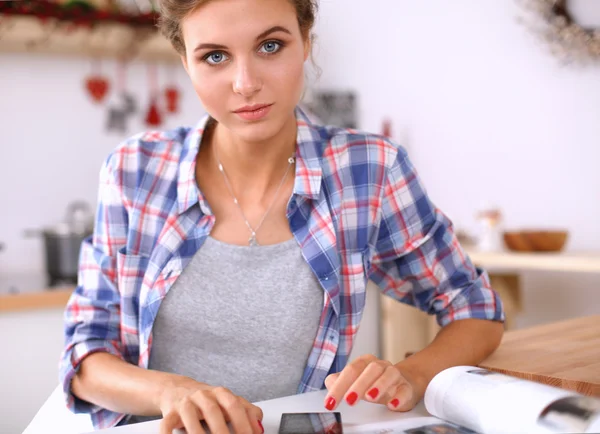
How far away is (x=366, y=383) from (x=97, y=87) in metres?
2.41

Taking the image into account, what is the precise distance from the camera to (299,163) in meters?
1.16

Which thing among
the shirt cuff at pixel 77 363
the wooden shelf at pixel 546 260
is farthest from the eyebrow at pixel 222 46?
the wooden shelf at pixel 546 260

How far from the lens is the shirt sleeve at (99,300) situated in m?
1.03

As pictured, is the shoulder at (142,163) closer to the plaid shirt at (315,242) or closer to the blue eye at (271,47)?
the plaid shirt at (315,242)

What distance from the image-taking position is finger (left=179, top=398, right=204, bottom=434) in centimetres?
70

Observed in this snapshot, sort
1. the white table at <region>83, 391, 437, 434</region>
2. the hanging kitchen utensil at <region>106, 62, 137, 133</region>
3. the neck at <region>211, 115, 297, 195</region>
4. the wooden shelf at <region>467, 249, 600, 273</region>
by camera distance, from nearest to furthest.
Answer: the white table at <region>83, 391, 437, 434</region> < the neck at <region>211, 115, 297, 195</region> < the wooden shelf at <region>467, 249, 600, 273</region> < the hanging kitchen utensil at <region>106, 62, 137, 133</region>

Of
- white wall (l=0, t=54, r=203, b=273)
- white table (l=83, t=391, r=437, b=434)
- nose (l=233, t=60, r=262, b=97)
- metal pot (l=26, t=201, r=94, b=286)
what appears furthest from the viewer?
white wall (l=0, t=54, r=203, b=273)

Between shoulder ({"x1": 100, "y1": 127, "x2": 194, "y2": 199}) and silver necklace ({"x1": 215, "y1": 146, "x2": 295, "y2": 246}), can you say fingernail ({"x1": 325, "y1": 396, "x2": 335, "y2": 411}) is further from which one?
shoulder ({"x1": 100, "y1": 127, "x2": 194, "y2": 199})

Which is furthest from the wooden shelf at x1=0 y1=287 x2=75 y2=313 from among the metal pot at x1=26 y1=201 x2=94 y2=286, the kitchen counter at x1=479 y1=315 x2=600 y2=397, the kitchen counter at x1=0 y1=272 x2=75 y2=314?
the kitchen counter at x1=479 y1=315 x2=600 y2=397

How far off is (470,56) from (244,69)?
1.96 metres

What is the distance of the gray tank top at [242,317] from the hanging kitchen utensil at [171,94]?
2.04m

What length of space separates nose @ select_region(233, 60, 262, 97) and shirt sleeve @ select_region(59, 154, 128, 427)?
30cm

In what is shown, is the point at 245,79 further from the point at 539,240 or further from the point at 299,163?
the point at 539,240

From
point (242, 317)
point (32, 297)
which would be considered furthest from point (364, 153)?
point (32, 297)
